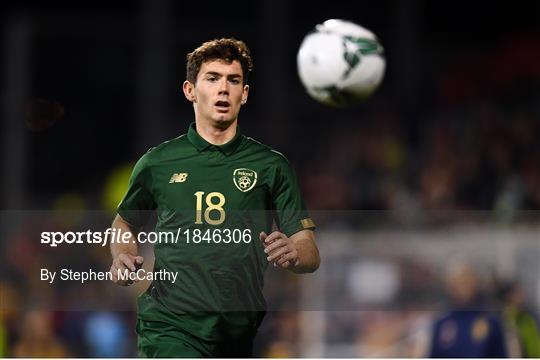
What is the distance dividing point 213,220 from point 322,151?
1022cm

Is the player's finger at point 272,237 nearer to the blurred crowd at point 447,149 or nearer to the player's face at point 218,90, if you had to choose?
the player's face at point 218,90

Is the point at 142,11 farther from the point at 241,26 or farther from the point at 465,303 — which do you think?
the point at 465,303

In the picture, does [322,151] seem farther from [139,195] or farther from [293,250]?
[293,250]

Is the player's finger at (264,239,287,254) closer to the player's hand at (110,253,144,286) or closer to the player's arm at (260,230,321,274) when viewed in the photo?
the player's arm at (260,230,321,274)

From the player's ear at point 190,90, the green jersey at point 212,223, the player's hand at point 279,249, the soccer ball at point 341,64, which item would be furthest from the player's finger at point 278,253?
the soccer ball at point 341,64

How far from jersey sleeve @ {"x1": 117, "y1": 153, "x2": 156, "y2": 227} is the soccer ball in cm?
154

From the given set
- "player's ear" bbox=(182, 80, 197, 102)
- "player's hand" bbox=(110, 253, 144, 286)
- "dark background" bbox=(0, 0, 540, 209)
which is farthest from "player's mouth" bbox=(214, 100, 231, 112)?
"dark background" bbox=(0, 0, 540, 209)

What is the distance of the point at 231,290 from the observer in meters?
4.09

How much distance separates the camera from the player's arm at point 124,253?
398cm

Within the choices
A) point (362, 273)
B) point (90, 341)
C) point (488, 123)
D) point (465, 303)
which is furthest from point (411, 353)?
point (488, 123)

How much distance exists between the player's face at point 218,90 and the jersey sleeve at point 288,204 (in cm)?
29

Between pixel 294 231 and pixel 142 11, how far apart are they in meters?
11.6

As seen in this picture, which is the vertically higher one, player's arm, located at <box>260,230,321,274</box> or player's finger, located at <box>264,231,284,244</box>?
player's finger, located at <box>264,231,284,244</box>

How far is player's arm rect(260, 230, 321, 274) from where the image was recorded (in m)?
3.93
